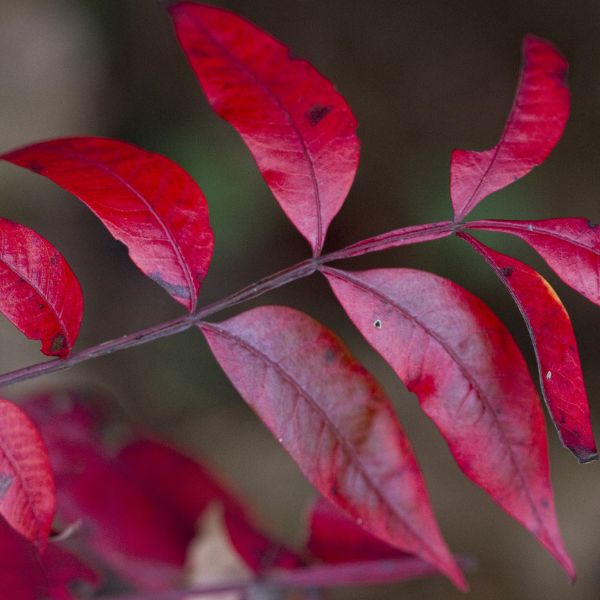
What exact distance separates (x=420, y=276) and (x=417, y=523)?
8.3 inches

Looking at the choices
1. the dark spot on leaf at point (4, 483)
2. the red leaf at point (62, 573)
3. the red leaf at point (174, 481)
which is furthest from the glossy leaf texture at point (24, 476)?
the red leaf at point (174, 481)

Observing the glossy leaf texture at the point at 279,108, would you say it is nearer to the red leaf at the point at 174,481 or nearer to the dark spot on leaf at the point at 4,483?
the dark spot on leaf at the point at 4,483

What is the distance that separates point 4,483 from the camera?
2.09 feet

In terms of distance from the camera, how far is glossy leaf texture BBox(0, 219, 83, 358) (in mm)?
637

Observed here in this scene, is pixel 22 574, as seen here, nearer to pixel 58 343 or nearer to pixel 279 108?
pixel 58 343

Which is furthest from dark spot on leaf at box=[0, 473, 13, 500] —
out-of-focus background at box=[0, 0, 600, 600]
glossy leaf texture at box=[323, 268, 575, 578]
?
out-of-focus background at box=[0, 0, 600, 600]

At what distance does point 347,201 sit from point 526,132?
1205 millimetres

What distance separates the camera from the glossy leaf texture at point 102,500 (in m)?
1.26

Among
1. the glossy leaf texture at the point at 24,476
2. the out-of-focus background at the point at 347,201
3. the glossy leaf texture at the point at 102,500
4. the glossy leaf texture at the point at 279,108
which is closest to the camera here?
the glossy leaf texture at the point at 279,108

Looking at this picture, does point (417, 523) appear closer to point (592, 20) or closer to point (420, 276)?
point (420, 276)

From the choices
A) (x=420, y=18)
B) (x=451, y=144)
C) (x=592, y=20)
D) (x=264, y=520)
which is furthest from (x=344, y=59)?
(x=264, y=520)

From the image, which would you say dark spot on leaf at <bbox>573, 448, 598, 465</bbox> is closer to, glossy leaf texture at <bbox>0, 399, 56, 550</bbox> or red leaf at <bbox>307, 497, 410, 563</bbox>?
glossy leaf texture at <bbox>0, 399, 56, 550</bbox>

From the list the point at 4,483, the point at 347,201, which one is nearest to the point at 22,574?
the point at 4,483

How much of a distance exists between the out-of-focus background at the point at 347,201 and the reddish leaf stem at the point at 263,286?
1103 mm
